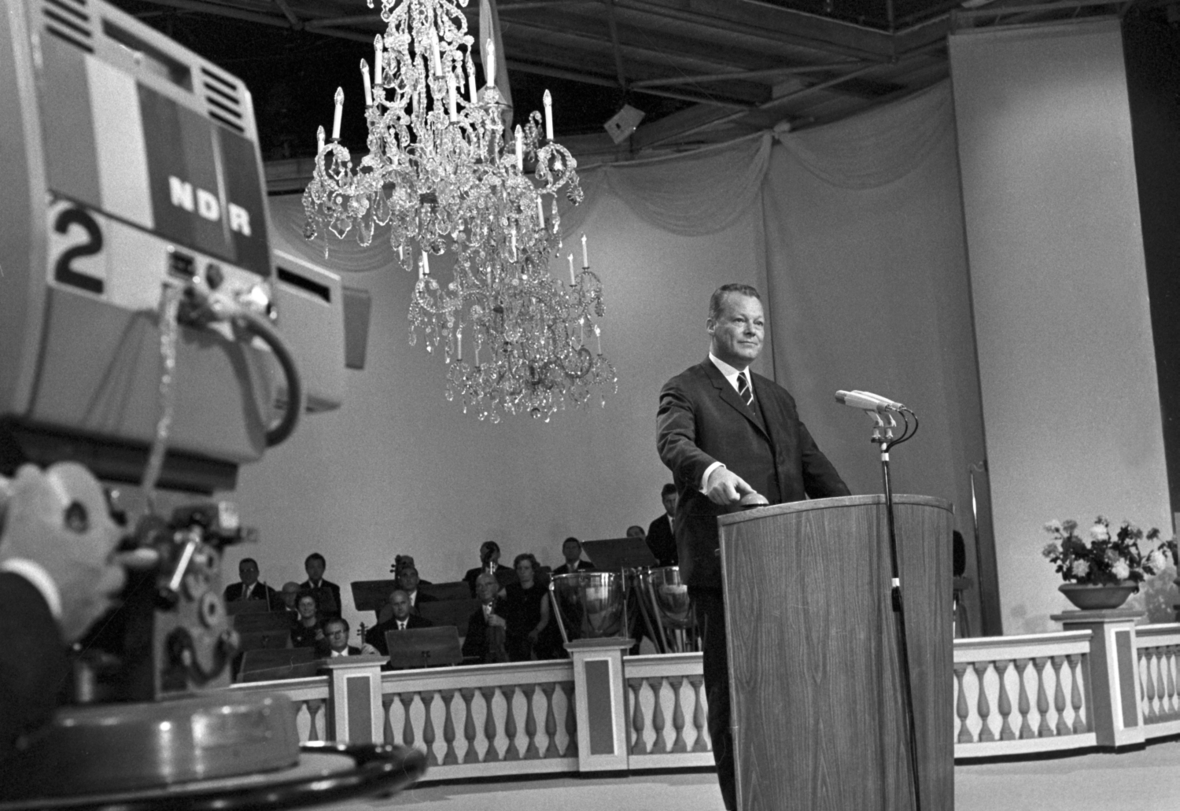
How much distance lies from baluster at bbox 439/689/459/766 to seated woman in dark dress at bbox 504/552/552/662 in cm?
194

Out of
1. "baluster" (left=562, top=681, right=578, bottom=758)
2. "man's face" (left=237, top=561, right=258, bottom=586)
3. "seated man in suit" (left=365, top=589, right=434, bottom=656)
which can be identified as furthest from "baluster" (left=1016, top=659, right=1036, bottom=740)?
"man's face" (left=237, top=561, right=258, bottom=586)

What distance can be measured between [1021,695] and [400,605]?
3823 mm

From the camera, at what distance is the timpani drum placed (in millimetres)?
6637

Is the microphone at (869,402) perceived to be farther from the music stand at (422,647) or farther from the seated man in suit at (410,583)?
the seated man in suit at (410,583)

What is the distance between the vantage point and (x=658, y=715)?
6.42 meters

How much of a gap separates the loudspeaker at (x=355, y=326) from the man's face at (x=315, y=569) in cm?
955

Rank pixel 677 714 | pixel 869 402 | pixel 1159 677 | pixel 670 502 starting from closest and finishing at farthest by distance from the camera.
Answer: pixel 869 402, pixel 677 714, pixel 1159 677, pixel 670 502

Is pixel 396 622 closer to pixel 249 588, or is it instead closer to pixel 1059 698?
pixel 249 588

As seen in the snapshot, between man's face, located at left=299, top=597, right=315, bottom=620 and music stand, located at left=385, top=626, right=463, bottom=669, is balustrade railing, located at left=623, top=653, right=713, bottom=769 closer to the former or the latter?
music stand, located at left=385, top=626, right=463, bottom=669

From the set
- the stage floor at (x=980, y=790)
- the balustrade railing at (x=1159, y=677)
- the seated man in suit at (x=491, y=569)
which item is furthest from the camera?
the seated man in suit at (x=491, y=569)

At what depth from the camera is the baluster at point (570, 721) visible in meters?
6.50

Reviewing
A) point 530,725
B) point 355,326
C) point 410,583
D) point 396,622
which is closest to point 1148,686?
point 530,725

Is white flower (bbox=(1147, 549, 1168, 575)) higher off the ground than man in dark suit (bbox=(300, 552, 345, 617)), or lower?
lower

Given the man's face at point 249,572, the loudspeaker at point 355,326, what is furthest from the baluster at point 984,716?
the man's face at point 249,572
